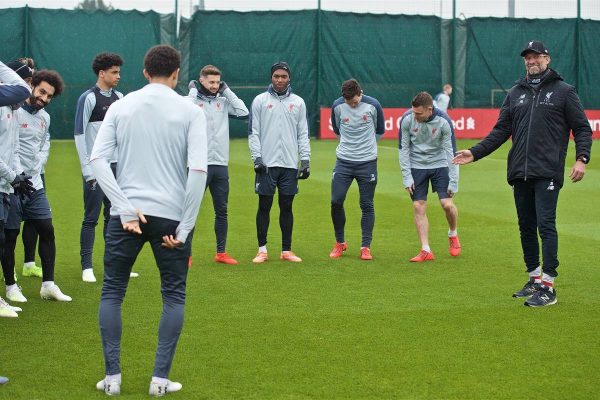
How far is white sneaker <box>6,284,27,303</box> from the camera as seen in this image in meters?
8.54

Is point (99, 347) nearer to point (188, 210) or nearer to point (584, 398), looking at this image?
point (188, 210)

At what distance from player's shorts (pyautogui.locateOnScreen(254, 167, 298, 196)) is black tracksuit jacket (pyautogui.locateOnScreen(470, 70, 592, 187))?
3.12 m

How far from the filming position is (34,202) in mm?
8594

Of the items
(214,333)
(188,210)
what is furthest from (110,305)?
(214,333)

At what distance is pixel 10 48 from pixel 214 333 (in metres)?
28.0

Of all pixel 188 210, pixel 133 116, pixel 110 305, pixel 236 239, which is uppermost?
pixel 133 116

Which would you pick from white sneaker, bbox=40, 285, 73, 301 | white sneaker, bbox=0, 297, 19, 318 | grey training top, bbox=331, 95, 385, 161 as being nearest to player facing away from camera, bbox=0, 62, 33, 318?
white sneaker, bbox=0, 297, 19, 318

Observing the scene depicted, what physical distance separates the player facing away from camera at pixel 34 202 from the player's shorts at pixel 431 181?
4.21 metres

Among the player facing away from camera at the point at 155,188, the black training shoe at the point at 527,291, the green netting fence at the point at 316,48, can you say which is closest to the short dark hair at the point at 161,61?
the player facing away from camera at the point at 155,188

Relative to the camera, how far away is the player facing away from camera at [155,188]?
18.6ft

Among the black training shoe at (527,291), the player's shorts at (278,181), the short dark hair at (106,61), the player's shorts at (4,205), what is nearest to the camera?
the player's shorts at (4,205)

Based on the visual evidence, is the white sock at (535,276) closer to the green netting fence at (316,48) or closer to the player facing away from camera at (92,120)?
the player facing away from camera at (92,120)

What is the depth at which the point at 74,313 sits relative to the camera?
8.14m

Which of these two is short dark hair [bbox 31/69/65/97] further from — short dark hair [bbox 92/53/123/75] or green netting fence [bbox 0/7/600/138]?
green netting fence [bbox 0/7/600/138]
